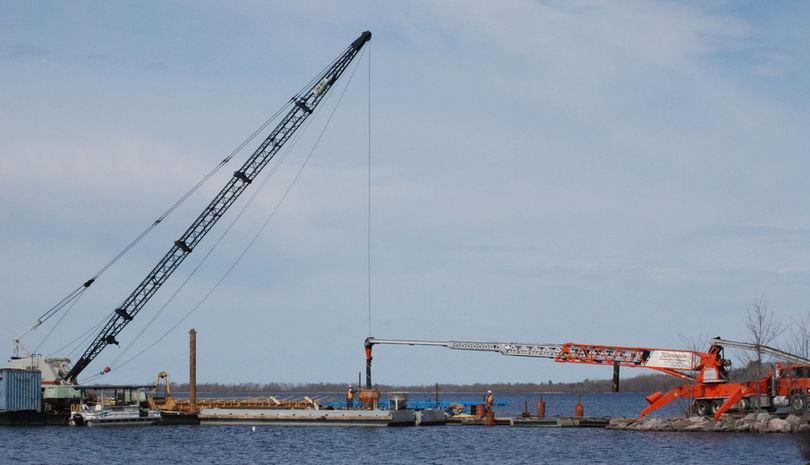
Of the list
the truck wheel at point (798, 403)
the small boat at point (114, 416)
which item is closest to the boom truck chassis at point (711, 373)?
the truck wheel at point (798, 403)

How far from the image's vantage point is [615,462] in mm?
58000

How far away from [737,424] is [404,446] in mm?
23983

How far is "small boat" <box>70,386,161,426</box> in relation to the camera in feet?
298

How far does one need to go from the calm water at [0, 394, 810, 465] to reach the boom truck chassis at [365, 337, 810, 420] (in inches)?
133

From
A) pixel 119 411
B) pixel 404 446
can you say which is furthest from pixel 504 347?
pixel 119 411

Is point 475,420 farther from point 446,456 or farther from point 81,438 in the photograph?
point 81,438

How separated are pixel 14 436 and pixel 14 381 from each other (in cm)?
1164

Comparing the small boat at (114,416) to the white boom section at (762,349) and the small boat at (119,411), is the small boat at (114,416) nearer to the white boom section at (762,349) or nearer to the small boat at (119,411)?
the small boat at (119,411)

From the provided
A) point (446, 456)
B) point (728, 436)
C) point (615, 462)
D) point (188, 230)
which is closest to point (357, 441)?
point (446, 456)

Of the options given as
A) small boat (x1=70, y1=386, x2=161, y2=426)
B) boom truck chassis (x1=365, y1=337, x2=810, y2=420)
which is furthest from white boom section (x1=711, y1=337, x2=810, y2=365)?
small boat (x1=70, y1=386, x2=161, y2=426)

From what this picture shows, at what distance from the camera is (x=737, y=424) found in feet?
226

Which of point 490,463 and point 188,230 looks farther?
point 188,230

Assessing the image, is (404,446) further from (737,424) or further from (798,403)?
(798,403)

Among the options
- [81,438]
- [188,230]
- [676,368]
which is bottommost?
[81,438]
